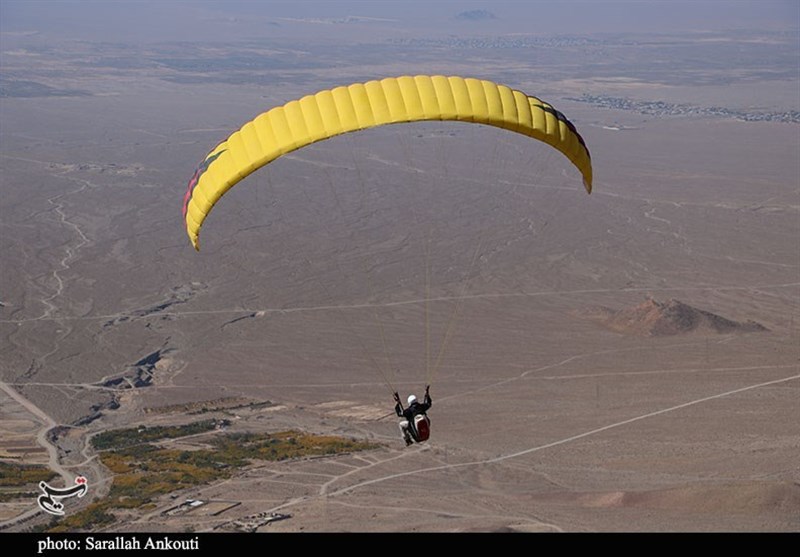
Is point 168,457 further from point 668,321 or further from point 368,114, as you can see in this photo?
point 668,321

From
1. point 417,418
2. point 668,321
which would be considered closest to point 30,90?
point 668,321

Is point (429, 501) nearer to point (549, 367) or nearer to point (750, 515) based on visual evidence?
point (750, 515)

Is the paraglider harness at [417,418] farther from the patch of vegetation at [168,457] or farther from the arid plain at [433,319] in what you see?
the patch of vegetation at [168,457]

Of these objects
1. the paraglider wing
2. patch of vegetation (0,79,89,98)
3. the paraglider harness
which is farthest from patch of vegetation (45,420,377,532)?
patch of vegetation (0,79,89,98)

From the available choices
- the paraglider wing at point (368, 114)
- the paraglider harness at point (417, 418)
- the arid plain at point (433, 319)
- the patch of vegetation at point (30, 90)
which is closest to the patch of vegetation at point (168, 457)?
the arid plain at point (433, 319)

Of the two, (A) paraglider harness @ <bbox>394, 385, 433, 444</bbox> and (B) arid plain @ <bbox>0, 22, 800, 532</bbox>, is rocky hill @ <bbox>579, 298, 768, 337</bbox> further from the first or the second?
(A) paraglider harness @ <bbox>394, 385, 433, 444</bbox>

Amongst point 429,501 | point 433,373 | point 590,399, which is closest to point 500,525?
point 429,501
